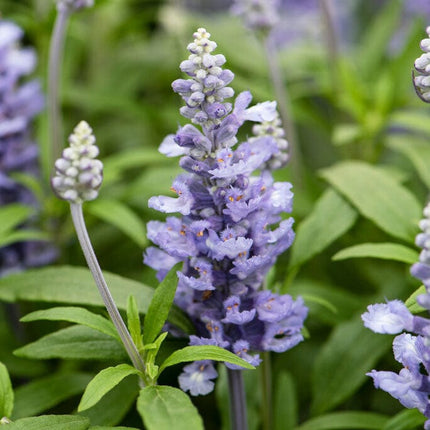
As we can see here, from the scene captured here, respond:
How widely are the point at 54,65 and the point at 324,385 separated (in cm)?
113

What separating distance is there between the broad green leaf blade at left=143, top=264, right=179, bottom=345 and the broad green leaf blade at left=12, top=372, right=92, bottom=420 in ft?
1.30

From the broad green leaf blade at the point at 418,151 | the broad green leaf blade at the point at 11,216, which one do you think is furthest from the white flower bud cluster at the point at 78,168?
the broad green leaf blade at the point at 418,151

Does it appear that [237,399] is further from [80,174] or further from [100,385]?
[80,174]

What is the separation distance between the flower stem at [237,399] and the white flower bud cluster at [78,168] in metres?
0.48

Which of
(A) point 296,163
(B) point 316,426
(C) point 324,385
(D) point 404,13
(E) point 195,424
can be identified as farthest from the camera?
(D) point 404,13

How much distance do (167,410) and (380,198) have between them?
2.83 ft

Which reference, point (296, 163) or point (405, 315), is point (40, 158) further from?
point (405, 315)

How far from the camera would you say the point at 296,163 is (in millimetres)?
2178

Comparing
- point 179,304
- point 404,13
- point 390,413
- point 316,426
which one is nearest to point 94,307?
point 179,304

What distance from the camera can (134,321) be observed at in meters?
1.19

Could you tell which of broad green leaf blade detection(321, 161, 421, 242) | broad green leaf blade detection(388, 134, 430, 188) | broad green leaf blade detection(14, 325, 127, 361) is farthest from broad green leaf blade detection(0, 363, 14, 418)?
broad green leaf blade detection(388, 134, 430, 188)

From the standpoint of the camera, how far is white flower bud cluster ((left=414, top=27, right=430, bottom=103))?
1.08 metres

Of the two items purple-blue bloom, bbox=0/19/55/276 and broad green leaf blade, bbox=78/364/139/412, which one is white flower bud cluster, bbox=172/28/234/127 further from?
purple-blue bloom, bbox=0/19/55/276

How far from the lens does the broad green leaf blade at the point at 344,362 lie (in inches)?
61.4
